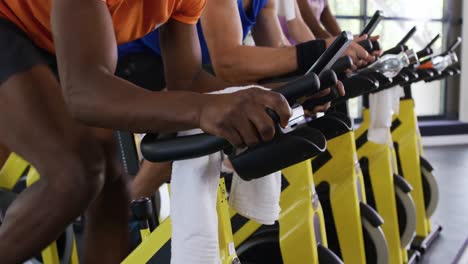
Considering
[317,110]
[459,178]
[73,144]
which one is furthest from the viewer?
[459,178]

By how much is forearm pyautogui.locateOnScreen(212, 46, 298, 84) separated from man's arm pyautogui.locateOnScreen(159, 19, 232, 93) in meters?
0.08

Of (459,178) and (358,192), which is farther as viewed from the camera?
(459,178)

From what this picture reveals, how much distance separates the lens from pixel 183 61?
1343mm

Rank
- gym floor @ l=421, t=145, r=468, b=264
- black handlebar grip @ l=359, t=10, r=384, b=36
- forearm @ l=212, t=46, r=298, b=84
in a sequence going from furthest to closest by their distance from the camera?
gym floor @ l=421, t=145, r=468, b=264 < black handlebar grip @ l=359, t=10, r=384, b=36 < forearm @ l=212, t=46, r=298, b=84

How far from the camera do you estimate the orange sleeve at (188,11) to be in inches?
51.3

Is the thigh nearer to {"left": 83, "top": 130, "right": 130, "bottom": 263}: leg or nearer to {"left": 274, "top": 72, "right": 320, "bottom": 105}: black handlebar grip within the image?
{"left": 83, "top": 130, "right": 130, "bottom": 263}: leg

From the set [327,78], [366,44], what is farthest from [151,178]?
[327,78]

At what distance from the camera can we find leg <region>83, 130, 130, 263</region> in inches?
52.2

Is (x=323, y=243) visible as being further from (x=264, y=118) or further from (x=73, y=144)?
(x=264, y=118)

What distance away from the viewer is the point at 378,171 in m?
2.46

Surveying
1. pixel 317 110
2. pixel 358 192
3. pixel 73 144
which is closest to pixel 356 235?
pixel 358 192

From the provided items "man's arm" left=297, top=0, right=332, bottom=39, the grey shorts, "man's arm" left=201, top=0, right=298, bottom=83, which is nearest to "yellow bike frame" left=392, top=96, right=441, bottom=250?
"man's arm" left=297, top=0, right=332, bottom=39

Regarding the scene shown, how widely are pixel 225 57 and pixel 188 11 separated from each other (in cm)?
19

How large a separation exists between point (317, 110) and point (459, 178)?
12.0ft
